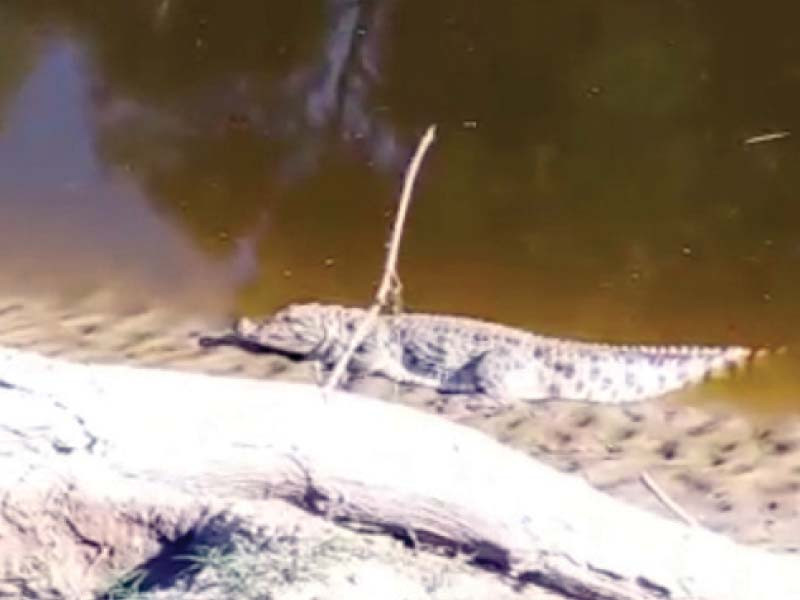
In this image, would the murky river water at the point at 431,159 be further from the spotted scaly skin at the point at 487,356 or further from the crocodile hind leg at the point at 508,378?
the crocodile hind leg at the point at 508,378

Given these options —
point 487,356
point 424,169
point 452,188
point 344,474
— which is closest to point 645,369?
point 487,356

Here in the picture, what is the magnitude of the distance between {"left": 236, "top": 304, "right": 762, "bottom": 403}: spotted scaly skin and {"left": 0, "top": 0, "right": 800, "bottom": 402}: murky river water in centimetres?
31

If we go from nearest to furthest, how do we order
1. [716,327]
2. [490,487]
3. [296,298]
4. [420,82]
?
[490,487]
[716,327]
[296,298]
[420,82]

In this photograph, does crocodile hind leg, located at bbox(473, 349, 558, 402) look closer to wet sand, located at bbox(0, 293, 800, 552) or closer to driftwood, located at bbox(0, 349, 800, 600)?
wet sand, located at bbox(0, 293, 800, 552)

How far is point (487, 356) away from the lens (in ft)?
22.2

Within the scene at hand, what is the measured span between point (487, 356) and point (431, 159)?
1654 millimetres

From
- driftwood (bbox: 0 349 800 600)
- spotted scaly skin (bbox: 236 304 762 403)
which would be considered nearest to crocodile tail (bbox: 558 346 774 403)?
spotted scaly skin (bbox: 236 304 762 403)

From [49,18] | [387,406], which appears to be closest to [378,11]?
[49,18]

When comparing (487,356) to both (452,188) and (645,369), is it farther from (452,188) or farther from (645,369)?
(452,188)

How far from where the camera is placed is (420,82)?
896 cm

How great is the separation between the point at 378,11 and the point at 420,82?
3.67ft

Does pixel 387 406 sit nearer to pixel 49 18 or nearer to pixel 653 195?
pixel 653 195

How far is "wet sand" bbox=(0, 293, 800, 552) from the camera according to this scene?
5480 millimetres

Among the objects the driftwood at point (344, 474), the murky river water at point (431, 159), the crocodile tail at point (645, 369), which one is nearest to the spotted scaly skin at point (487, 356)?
the crocodile tail at point (645, 369)
